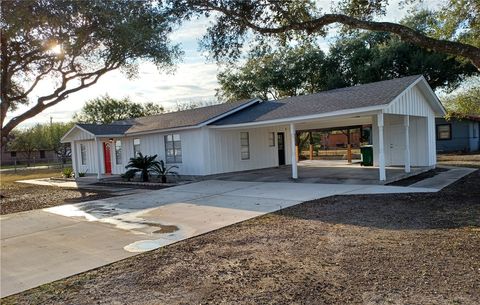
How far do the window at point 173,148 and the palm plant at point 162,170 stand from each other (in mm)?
403

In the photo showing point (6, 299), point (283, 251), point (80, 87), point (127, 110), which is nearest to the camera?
point (6, 299)

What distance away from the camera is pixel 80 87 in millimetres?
18250

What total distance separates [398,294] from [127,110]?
153ft

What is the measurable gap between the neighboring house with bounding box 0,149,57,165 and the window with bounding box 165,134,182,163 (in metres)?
45.3

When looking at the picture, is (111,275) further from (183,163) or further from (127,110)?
(127,110)

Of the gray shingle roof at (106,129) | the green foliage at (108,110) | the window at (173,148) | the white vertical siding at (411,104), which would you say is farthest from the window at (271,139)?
the green foliage at (108,110)

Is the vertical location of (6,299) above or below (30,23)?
below

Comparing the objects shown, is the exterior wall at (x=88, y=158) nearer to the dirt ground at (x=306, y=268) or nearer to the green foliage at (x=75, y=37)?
the green foliage at (x=75, y=37)

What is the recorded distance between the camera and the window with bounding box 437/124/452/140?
28497mm

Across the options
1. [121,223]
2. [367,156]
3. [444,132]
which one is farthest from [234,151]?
[444,132]

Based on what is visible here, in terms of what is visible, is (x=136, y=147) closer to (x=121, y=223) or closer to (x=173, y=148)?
(x=173, y=148)

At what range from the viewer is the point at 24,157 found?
61219mm

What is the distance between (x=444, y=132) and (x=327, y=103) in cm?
1911

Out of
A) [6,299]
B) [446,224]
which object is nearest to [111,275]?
[6,299]
